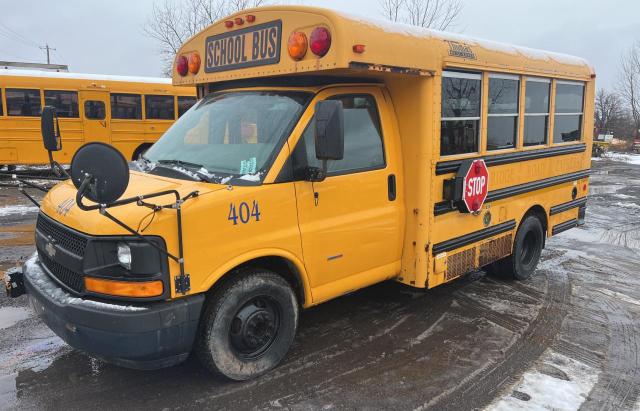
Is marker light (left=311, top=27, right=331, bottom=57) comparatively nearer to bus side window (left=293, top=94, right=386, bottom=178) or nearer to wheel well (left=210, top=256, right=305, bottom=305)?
bus side window (left=293, top=94, right=386, bottom=178)

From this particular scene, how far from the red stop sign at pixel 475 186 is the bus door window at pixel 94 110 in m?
13.1

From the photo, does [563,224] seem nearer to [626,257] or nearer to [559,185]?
[559,185]

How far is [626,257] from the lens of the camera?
753 centimetres

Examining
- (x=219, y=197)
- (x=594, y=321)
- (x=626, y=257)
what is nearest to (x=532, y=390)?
(x=594, y=321)

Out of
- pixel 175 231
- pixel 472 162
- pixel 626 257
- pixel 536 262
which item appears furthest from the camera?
pixel 626 257

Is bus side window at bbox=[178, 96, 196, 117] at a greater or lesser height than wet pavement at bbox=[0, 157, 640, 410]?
greater

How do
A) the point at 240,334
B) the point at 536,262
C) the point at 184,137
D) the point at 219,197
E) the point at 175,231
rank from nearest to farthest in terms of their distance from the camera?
the point at 175,231, the point at 219,197, the point at 240,334, the point at 184,137, the point at 536,262

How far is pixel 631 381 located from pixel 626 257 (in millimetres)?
4260

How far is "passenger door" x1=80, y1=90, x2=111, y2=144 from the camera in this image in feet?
48.9

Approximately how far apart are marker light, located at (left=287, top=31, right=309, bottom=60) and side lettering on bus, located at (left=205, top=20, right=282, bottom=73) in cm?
Answer: 15

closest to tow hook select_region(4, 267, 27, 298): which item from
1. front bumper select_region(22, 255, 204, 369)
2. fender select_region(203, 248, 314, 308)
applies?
front bumper select_region(22, 255, 204, 369)

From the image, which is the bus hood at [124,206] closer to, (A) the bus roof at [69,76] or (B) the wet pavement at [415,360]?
(B) the wet pavement at [415,360]

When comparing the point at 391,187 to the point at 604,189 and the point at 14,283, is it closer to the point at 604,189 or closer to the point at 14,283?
the point at 14,283

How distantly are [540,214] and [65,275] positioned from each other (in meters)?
5.29
